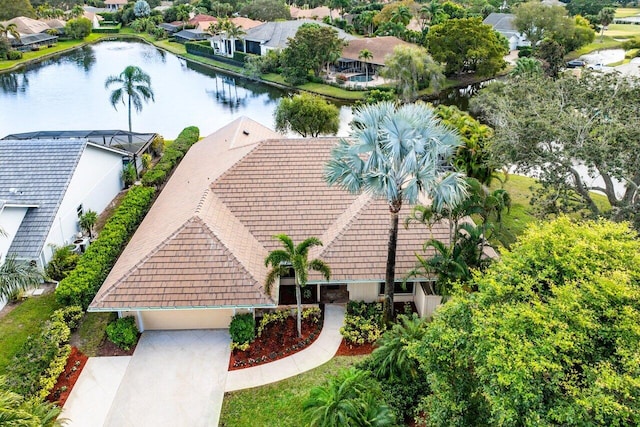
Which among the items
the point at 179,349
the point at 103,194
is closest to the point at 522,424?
the point at 179,349

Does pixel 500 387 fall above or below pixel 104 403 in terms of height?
above

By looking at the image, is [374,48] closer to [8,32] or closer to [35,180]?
[35,180]

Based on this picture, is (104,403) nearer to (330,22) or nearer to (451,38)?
(451,38)

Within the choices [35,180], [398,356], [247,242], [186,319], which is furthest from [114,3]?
[398,356]

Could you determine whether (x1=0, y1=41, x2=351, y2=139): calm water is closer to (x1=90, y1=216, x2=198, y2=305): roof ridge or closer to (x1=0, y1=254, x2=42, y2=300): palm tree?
(x1=90, y1=216, x2=198, y2=305): roof ridge

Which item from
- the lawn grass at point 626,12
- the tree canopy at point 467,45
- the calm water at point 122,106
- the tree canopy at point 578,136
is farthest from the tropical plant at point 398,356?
the lawn grass at point 626,12

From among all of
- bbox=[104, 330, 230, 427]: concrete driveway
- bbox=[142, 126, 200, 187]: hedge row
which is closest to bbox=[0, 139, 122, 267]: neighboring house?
bbox=[142, 126, 200, 187]: hedge row

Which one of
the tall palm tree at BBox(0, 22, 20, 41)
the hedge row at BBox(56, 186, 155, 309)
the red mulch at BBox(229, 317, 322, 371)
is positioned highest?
the tall palm tree at BBox(0, 22, 20, 41)

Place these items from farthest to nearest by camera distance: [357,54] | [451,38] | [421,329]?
[357,54] < [451,38] < [421,329]
